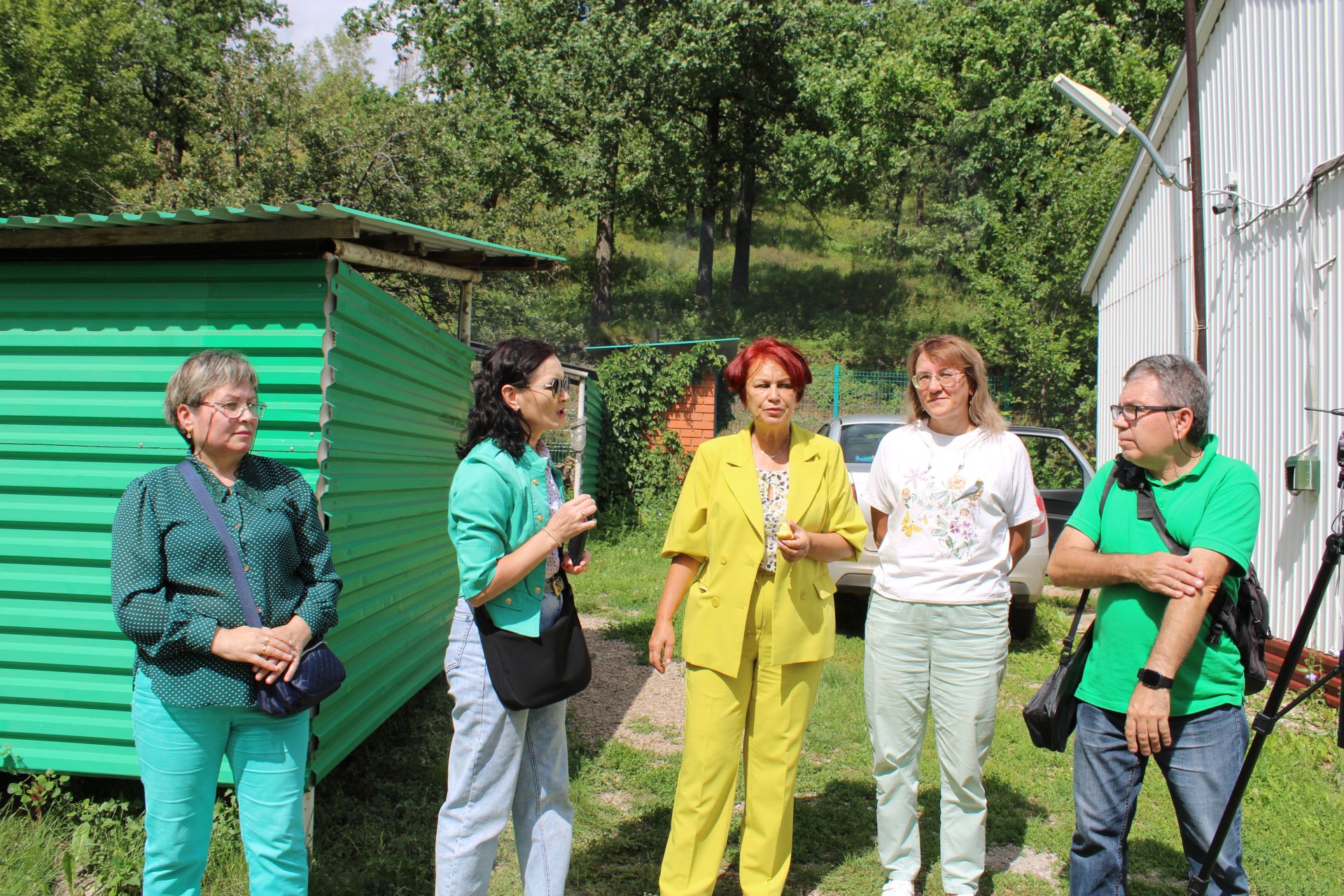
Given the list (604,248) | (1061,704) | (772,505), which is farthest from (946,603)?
(604,248)

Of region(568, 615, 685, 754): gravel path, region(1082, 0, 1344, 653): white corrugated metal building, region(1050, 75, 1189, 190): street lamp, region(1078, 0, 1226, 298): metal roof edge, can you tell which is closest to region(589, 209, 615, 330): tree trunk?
region(1078, 0, 1226, 298): metal roof edge

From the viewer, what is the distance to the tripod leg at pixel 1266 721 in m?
2.35

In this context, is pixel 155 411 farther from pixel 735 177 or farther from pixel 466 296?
pixel 735 177

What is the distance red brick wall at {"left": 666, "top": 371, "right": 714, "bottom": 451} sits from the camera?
43.0 feet

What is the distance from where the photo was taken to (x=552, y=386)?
2777 mm

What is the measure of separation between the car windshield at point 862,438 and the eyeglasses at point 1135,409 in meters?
4.98

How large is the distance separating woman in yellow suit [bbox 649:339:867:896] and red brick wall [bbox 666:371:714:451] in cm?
991

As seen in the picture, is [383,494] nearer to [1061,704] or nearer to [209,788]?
[209,788]

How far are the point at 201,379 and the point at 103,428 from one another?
141cm

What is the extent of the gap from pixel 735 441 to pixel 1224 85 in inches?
277

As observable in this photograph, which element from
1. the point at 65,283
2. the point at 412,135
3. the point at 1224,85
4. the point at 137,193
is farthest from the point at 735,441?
the point at 137,193

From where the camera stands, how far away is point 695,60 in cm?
2256

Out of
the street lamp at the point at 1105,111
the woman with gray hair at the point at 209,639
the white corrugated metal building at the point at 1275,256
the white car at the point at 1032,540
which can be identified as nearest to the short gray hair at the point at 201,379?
the woman with gray hair at the point at 209,639

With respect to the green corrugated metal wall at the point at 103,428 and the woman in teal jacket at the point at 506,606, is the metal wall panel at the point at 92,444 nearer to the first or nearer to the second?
the green corrugated metal wall at the point at 103,428
